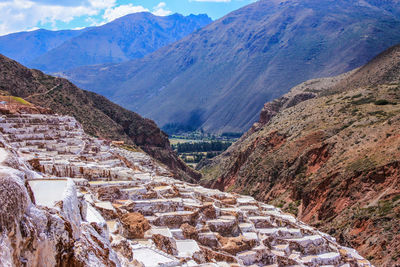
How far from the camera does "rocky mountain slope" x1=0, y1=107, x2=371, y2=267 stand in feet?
22.8

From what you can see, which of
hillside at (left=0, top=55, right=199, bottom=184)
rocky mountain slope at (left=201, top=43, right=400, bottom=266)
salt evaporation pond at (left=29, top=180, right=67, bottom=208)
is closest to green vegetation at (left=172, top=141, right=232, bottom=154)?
hillside at (left=0, top=55, right=199, bottom=184)

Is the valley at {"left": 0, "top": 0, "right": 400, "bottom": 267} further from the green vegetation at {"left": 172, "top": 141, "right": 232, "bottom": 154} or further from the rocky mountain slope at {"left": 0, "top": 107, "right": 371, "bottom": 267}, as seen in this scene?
the green vegetation at {"left": 172, "top": 141, "right": 232, "bottom": 154}

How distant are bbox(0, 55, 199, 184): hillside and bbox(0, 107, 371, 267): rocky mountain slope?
3596cm

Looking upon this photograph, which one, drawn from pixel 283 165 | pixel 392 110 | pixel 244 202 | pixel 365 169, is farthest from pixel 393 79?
pixel 244 202

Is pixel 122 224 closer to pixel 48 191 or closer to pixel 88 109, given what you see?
pixel 48 191

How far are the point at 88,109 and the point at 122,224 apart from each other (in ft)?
208

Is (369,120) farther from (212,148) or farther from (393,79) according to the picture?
(212,148)

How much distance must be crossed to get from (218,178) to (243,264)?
5224 centimetres

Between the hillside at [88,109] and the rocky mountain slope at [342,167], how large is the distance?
12.8 m

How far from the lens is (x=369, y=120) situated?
4609 centimetres

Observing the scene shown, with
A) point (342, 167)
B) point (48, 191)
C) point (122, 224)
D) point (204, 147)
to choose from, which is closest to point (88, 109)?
point (342, 167)

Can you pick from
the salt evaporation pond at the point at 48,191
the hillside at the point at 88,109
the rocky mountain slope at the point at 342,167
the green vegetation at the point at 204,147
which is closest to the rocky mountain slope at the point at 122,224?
the salt evaporation pond at the point at 48,191

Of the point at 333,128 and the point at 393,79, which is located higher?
the point at 393,79

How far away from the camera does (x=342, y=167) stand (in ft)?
127
